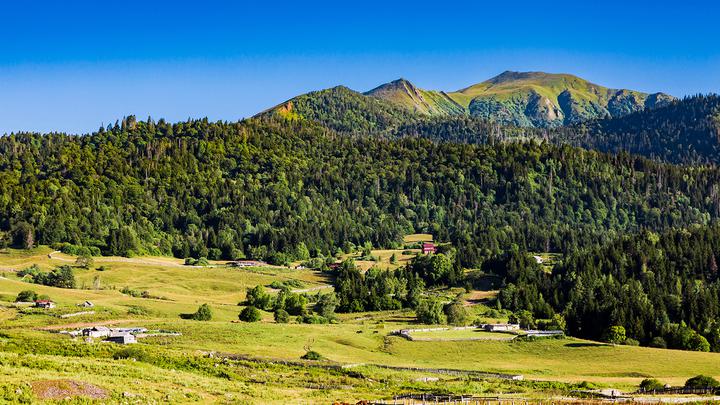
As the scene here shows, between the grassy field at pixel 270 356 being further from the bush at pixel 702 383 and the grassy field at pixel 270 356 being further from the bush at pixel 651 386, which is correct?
the bush at pixel 702 383

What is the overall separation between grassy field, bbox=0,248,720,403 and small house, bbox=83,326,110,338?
367 cm

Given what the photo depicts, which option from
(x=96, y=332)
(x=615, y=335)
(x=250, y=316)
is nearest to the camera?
(x=96, y=332)

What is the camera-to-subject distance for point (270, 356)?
91000 millimetres

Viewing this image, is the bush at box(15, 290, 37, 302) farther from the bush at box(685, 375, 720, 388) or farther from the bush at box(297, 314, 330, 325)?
the bush at box(685, 375, 720, 388)

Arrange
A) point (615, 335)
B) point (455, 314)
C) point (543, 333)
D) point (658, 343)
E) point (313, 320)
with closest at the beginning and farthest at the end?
point (543, 333), point (658, 343), point (615, 335), point (313, 320), point (455, 314)

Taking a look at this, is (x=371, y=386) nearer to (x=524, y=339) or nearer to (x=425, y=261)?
(x=524, y=339)

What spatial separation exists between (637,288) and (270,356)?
309ft

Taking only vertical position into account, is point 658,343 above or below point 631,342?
above

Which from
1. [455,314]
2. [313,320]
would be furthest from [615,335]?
[313,320]

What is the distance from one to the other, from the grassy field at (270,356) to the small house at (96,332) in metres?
3.67

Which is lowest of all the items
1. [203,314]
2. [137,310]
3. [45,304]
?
[203,314]

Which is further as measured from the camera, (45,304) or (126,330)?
(45,304)

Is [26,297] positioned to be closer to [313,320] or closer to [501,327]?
[313,320]

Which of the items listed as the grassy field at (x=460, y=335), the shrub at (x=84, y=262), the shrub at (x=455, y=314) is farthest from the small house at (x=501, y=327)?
the shrub at (x=84, y=262)
